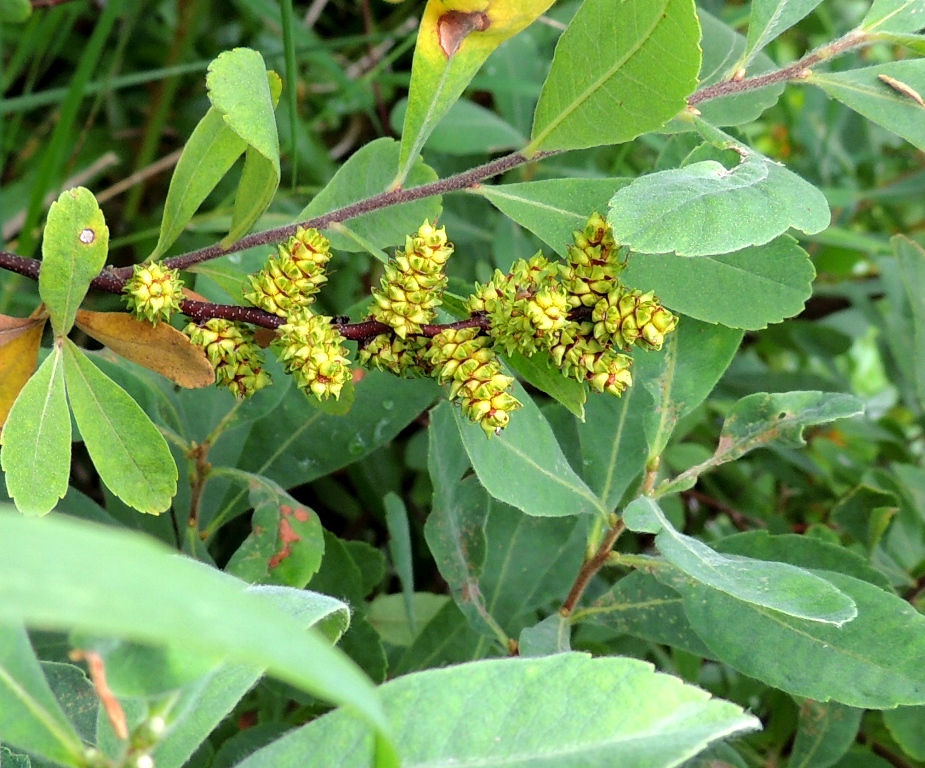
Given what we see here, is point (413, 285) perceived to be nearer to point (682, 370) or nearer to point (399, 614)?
point (682, 370)

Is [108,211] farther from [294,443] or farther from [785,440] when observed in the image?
[785,440]

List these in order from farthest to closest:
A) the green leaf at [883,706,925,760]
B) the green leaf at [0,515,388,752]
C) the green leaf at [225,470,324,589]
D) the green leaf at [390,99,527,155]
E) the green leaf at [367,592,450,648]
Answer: the green leaf at [390,99,527,155] → the green leaf at [367,592,450,648] → the green leaf at [883,706,925,760] → the green leaf at [225,470,324,589] → the green leaf at [0,515,388,752]

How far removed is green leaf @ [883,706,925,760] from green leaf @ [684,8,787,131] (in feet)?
2.67

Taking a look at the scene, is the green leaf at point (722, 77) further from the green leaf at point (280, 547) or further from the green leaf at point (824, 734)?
the green leaf at point (824, 734)

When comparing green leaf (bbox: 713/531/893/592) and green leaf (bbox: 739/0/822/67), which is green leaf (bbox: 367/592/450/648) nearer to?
green leaf (bbox: 713/531/893/592)

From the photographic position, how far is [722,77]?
1.03 meters

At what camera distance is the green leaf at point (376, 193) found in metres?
1.05

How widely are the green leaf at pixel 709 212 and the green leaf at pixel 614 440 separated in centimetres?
36

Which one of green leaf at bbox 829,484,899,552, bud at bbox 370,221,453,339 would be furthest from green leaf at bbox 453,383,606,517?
green leaf at bbox 829,484,899,552

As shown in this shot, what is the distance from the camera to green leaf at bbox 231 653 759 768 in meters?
0.62

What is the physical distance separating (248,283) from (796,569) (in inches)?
24.4

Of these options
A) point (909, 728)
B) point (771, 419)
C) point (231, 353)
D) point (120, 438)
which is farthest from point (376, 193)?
point (909, 728)

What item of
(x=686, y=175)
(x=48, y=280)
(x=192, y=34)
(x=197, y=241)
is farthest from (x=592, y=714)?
(x=192, y=34)

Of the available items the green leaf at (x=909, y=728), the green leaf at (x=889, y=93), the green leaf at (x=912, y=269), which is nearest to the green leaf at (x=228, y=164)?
the green leaf at (x=889, y=93)
